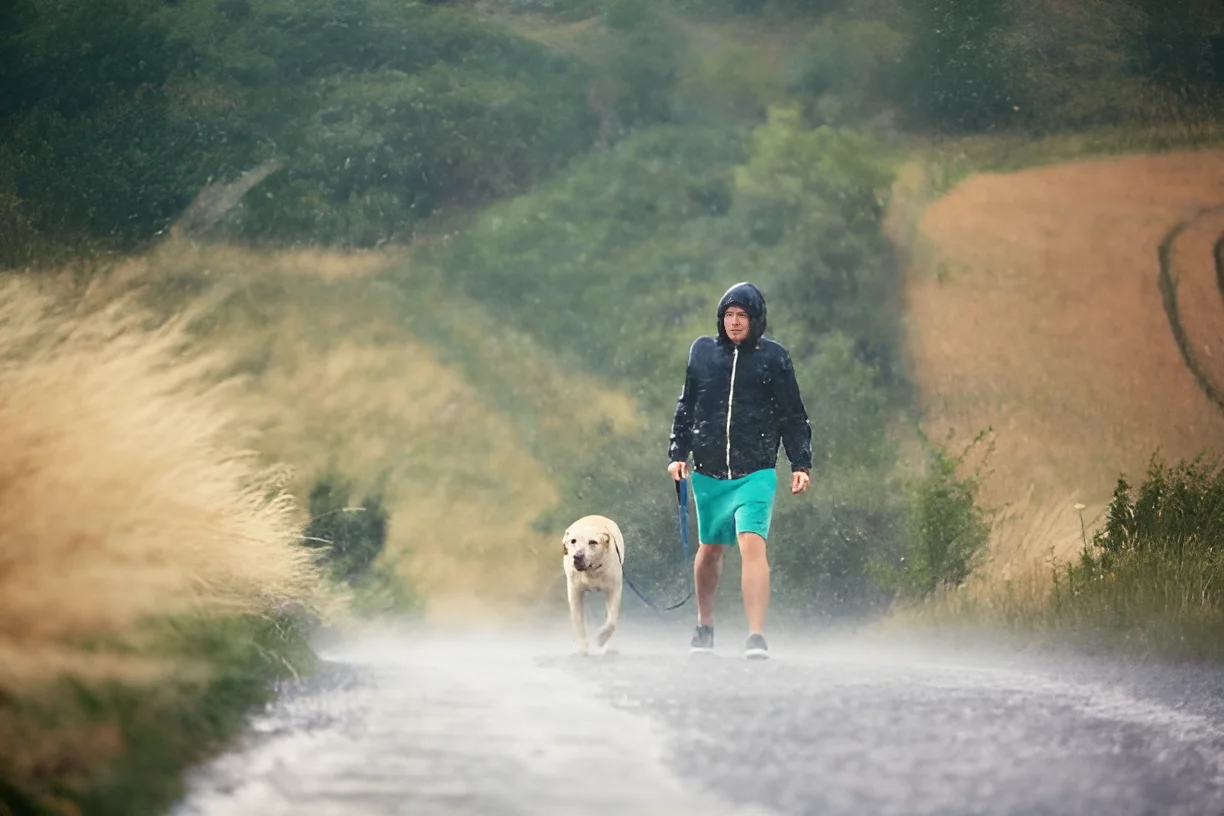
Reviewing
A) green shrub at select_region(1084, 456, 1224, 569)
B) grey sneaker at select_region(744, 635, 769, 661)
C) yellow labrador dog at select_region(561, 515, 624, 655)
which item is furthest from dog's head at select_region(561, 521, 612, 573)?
green shrub at select_region(1084, 456, 1224, 569)

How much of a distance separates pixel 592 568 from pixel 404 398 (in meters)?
4.82

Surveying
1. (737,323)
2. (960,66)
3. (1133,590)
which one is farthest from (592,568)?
(960,66)

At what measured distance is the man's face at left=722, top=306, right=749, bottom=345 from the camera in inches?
245

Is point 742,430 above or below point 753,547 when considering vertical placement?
above

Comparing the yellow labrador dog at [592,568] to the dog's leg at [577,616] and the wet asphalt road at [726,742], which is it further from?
the wet asphalt road at [726,742]

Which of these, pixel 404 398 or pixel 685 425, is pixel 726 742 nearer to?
pixel 685 425

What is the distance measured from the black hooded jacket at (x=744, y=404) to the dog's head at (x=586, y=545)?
0.45m

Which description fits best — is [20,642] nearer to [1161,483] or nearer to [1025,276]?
[1161,483]

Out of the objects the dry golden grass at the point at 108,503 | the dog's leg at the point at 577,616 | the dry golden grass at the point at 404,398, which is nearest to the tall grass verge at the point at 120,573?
the dry golden grass at the point at 108,503

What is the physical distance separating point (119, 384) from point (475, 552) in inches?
243

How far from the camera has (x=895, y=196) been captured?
1186 cm

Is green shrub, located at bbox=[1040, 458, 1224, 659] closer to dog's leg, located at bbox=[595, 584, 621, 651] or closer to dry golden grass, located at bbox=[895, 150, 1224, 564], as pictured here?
dog's leg, located at bbox=[595, 584, 621, 651]

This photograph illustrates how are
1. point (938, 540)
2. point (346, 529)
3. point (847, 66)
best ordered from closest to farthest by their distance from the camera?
1. point (938, 540)
2. point (346, 529)
3. point (847, 66)

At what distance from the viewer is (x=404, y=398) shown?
11.0 metres
